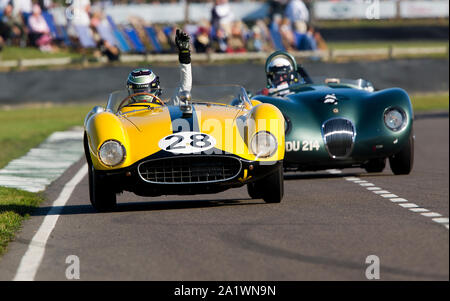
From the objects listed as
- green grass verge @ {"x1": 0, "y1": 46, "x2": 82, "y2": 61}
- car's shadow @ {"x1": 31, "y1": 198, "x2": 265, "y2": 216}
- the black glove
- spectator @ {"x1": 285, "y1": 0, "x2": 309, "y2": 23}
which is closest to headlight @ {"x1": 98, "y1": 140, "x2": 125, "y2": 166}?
car's shadow @ {"x1": 31, "y1": 198, "x2": 265, "y2": 216}

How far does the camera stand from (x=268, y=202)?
31.3ft

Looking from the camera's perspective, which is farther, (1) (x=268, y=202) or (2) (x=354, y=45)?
(2) (x=354, y=45)

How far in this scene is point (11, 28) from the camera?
32688 millimetres

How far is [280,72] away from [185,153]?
5318mm

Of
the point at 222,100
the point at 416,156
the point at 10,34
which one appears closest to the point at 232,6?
the point at 10,34

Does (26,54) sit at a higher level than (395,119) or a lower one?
lower

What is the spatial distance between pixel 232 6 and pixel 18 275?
129 feet

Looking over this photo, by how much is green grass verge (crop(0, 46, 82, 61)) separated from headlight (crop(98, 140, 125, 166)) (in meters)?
22.6

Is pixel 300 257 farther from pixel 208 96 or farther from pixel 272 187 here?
pixel 208 96

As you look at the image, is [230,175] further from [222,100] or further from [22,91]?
[22,91]

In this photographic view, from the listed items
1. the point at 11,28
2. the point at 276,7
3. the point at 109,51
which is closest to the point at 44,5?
the point at 11,28

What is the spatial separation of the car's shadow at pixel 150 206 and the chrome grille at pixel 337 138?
1.75 m
